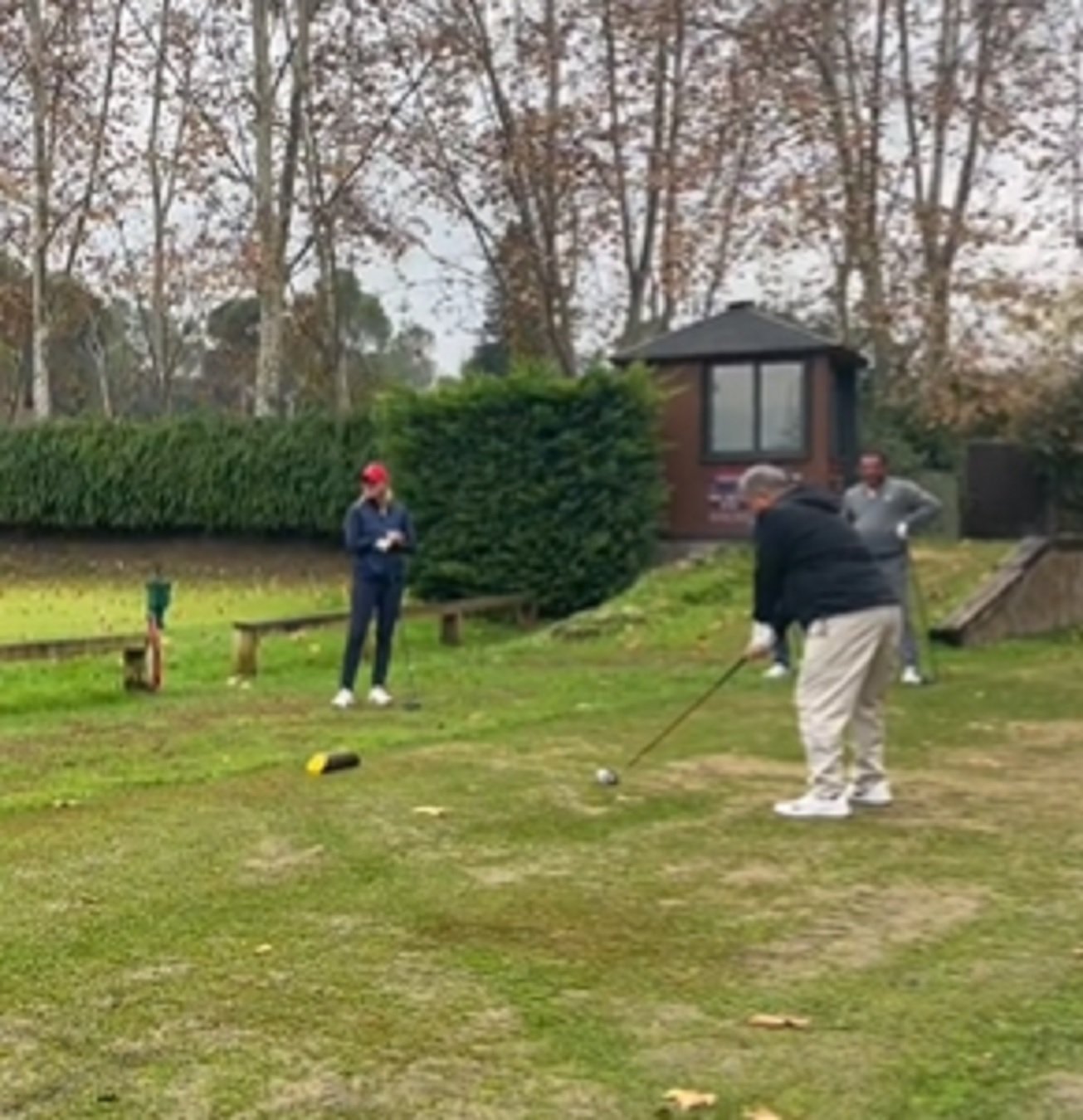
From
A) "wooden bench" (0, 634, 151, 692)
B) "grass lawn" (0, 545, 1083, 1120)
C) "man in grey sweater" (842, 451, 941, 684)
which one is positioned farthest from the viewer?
"wooden bench" (0, 634, 151, 692)

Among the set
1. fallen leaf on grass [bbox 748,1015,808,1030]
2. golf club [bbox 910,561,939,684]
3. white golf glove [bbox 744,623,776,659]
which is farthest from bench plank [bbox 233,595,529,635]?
fallen leaf on grass [bbox 748,1015,808,1030]

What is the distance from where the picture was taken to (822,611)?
8.01m

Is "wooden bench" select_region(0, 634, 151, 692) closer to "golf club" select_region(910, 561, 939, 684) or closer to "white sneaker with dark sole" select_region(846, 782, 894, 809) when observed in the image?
"golf club" select_region(910, 561, 939, 684)

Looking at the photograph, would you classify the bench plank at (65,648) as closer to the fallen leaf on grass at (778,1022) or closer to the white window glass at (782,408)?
the fallen leaf on grass at (778,1022)

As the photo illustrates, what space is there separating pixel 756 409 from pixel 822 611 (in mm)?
14602

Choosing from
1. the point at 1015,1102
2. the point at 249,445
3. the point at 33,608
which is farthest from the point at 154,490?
the point at 1015,1102

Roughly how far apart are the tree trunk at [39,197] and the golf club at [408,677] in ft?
66.6

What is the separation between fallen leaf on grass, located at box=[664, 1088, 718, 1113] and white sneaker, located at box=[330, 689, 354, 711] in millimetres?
8425

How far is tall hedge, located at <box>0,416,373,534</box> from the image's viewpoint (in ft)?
100

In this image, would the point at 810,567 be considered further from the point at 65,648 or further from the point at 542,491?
the point at 542,491

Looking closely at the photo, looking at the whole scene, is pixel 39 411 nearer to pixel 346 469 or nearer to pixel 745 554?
pixel 346 469

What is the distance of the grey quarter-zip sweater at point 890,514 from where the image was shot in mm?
13148

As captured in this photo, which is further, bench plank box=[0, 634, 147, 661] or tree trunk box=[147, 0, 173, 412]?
tree trunk box=[147, 0, 173, 412]

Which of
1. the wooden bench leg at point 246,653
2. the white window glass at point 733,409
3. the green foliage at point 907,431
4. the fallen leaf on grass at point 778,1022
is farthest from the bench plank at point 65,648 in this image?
the green foliage at point 907,431
